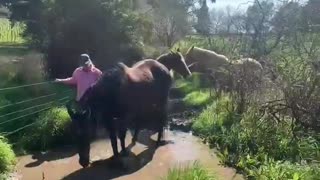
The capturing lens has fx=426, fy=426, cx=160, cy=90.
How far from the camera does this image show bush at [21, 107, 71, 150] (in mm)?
8461

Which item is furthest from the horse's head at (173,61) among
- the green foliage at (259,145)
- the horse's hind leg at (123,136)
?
the horse's hind leg at (123,136)

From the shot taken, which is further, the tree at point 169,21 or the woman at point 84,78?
the tree at point 169,21

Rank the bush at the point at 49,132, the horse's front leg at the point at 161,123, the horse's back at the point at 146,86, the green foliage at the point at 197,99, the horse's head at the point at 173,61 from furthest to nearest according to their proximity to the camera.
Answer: the green foliage at the point at 197,99 → the horse's head at the point at 173,61 → the horse's front leg at the point at 161,123 → the bush at the point at 49,132 → the horse's back at the point at 146,86

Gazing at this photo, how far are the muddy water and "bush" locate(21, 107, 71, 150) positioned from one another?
34 centimetres

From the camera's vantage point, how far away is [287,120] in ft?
27.8

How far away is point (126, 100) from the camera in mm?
7938

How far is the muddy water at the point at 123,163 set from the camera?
717 centimetres

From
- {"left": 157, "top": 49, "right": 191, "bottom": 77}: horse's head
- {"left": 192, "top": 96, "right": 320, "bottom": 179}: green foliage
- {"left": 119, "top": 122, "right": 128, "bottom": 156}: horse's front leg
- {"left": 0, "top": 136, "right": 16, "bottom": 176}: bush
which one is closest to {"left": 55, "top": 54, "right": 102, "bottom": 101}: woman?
{"left": 119, "top": 122, "right": 128, "bottom": 156}: horse's front leg

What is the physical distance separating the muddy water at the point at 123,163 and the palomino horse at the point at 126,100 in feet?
0.98

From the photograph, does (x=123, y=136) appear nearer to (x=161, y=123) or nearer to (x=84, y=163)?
(x=84, y=163)

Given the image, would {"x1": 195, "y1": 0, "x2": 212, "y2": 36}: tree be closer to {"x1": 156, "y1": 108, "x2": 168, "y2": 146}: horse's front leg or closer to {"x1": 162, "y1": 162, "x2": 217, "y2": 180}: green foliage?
{"x1": 156, "y1": 108, "x2": 168, "y2": 146}: horse's front leg

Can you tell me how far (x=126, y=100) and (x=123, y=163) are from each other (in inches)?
45.8

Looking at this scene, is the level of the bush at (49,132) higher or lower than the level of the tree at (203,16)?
lower

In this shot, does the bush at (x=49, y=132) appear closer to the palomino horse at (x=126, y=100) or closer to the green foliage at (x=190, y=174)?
the palomino horse at (x=126, y=100)
